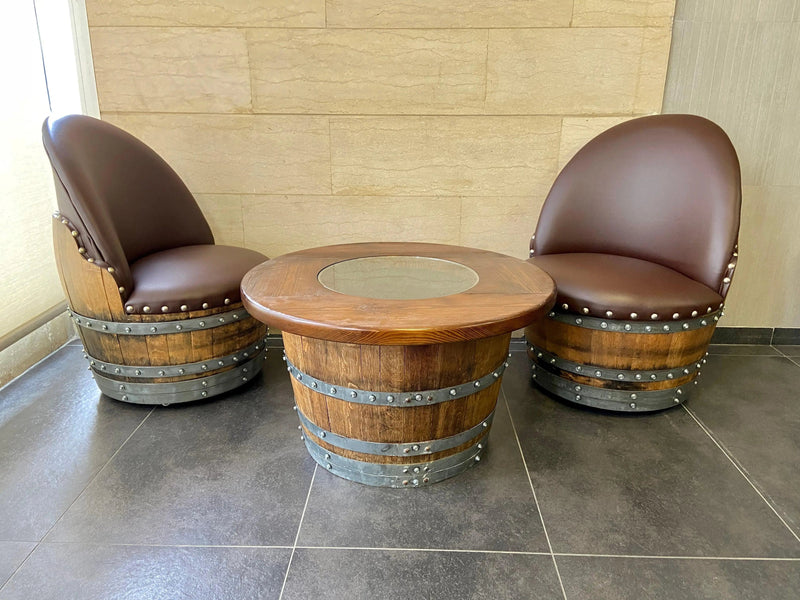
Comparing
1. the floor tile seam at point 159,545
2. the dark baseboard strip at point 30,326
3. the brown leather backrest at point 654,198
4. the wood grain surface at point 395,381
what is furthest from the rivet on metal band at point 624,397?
the dark baseboard strip at point 30,326

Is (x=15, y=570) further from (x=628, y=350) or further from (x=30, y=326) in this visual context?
(x=628, y=350)

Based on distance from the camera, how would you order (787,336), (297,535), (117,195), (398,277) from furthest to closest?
(787,336) → (117,195) → (398,277) → (297,535)

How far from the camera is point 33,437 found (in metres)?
2.11

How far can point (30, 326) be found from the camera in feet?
8.92

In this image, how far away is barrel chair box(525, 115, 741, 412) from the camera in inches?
84.9

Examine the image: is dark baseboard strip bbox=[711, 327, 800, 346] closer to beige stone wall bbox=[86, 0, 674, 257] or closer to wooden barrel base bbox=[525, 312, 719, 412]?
wooden barrel base bbox=[525, 312, 719, 412]

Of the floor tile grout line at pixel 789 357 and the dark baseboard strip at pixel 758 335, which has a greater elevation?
the dark baseboard strip at pixel 758 335

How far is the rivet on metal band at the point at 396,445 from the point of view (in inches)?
69.9

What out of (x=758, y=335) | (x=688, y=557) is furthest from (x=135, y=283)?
(x=758, y=335)

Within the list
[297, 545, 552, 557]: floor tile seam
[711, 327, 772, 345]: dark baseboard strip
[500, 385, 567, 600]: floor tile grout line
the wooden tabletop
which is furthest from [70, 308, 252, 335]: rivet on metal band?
[711, 327, 772, 345]: dark baseboard strip

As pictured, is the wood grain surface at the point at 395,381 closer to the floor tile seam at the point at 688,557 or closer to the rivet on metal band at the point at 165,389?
the floor tile seam at the point at 688,557

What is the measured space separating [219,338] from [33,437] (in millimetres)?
777

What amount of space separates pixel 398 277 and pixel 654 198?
1329mm

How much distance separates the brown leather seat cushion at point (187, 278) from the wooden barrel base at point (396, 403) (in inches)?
20.6
